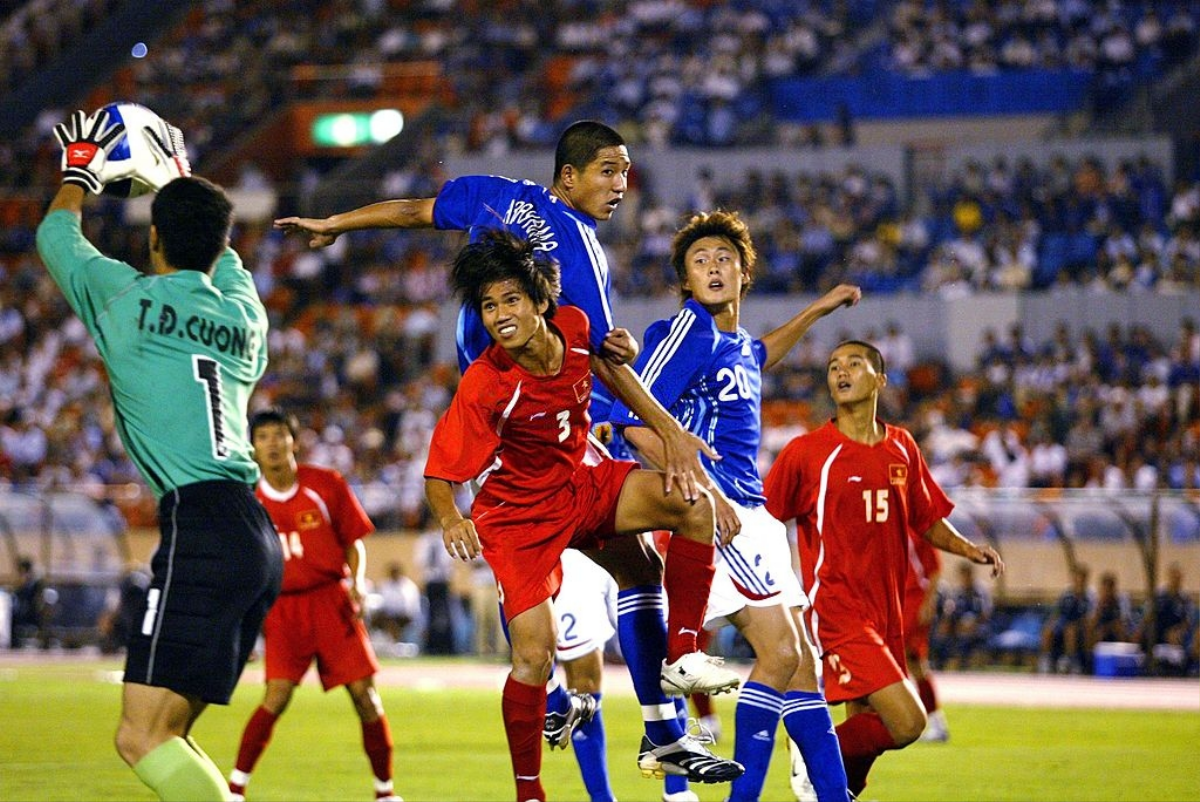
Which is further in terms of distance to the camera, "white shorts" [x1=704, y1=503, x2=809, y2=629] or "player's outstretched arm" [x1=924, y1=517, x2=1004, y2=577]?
"player's outstretched arm" [x1=924, y1=517, x2=1004, y2=577]

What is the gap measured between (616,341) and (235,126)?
35929 mm

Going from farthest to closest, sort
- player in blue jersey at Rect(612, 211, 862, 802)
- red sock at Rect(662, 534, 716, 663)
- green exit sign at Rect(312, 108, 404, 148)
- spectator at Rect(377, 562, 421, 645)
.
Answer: green exit sign at Rect(312, 108, 404, 148) → spectator at Rect(377, 562, 421, 645) → player in blue jersey at Rect(612, 211, 862, 802) → red sock at Rect(662, 534, 716, 663)

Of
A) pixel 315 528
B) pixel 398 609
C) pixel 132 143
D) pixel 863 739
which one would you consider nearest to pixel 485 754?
pixel 315 528

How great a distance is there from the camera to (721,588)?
8852 mm

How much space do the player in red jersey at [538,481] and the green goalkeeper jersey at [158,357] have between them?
1.15 m

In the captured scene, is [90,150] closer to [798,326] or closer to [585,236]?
[585,236]

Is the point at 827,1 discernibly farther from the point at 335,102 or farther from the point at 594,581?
the point at 594,581

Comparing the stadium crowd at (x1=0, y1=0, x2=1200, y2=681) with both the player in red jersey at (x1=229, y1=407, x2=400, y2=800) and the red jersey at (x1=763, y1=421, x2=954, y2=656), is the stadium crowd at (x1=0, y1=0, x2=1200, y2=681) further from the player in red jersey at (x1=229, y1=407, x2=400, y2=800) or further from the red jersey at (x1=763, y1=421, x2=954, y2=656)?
the red jersey at (x1=763, y1=421, x2=954, y2=656)

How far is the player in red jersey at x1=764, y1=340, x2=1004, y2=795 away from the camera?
9.31 meters

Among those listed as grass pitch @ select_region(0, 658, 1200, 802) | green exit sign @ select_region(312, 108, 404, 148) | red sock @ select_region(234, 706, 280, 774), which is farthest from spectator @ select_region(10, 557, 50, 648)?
red sock @ select_region(234, 706, 280, 774)

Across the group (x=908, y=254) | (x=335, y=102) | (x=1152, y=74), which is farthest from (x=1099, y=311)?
(x=335, y=102)

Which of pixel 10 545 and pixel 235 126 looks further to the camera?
pixel 235 126

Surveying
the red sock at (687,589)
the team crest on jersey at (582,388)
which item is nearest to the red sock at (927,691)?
the red sock at (687,589)

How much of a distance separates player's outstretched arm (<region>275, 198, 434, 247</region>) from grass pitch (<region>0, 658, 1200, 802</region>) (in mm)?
3884
